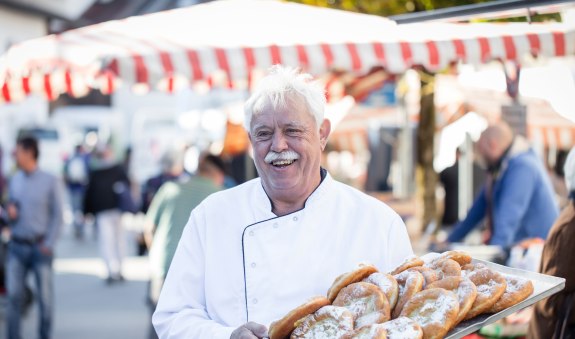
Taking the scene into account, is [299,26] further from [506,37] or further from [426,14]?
[426,14]

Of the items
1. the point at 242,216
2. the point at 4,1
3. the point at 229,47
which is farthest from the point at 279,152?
the point at 4,1

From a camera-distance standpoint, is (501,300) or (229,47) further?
(229,47)

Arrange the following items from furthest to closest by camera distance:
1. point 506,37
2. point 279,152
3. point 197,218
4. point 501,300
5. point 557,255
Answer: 1. point 506,37
2. point 557,255
3. point 197,218
4. point 279,152
5. point 501,300

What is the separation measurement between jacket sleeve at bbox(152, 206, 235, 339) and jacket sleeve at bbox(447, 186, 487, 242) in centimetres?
408

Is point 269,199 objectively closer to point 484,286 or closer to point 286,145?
point 286,145

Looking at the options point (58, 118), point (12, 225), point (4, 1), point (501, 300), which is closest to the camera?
point (501, 300)

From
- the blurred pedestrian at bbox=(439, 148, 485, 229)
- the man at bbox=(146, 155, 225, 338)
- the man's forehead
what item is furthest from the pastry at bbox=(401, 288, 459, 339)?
the blurred pedestrian at bbox=(439, 148, 485, 229)

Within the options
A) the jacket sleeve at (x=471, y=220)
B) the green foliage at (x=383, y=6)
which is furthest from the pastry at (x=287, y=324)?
the green foliage at (x=383, y=6)

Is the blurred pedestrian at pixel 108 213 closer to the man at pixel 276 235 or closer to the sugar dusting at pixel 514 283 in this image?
the man at pixel 276 235

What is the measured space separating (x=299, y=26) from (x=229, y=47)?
66 cm

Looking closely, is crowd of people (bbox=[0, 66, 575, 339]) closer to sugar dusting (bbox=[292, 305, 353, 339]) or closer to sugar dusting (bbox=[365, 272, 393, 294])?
sugar dusting (bbox=[292, 305, 353, 339])

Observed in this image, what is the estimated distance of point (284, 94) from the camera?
9.47 feet

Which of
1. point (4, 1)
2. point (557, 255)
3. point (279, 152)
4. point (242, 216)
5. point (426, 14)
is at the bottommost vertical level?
point (557, 255)

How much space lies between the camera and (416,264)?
9.16ft
